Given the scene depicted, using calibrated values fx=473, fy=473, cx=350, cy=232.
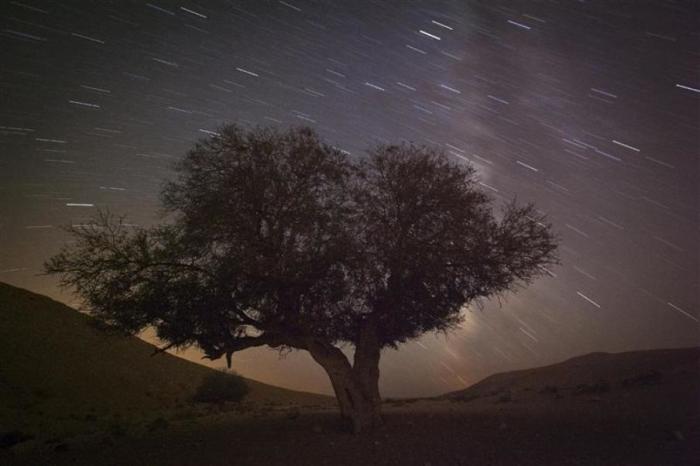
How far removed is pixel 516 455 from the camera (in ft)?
38.9

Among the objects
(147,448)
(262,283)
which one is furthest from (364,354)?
(147,448)

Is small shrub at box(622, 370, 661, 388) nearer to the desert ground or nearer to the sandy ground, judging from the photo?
the desert ground

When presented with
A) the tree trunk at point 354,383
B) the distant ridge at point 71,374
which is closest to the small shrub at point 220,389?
the distant ridge at point 71,374

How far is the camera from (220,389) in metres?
48.7

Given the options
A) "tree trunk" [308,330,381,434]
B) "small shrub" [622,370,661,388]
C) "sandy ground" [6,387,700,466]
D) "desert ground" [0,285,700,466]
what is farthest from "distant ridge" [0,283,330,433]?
"small shrub" [622,370,661,388]

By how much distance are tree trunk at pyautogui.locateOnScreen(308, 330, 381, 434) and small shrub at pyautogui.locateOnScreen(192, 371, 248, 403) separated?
119 ft

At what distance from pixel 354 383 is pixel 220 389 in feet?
126

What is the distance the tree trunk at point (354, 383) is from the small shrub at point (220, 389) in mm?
36174

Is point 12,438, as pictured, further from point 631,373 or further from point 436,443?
point 631,373

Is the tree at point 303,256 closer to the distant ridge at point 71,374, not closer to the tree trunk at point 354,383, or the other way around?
the tree trunk at point 354,383

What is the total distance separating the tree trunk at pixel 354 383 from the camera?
48.2 feet

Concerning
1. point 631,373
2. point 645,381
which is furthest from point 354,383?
point 631,373

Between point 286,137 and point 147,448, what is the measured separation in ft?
35.2

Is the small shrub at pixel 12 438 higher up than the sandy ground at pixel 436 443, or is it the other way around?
the small shrub at pixel 12 438
